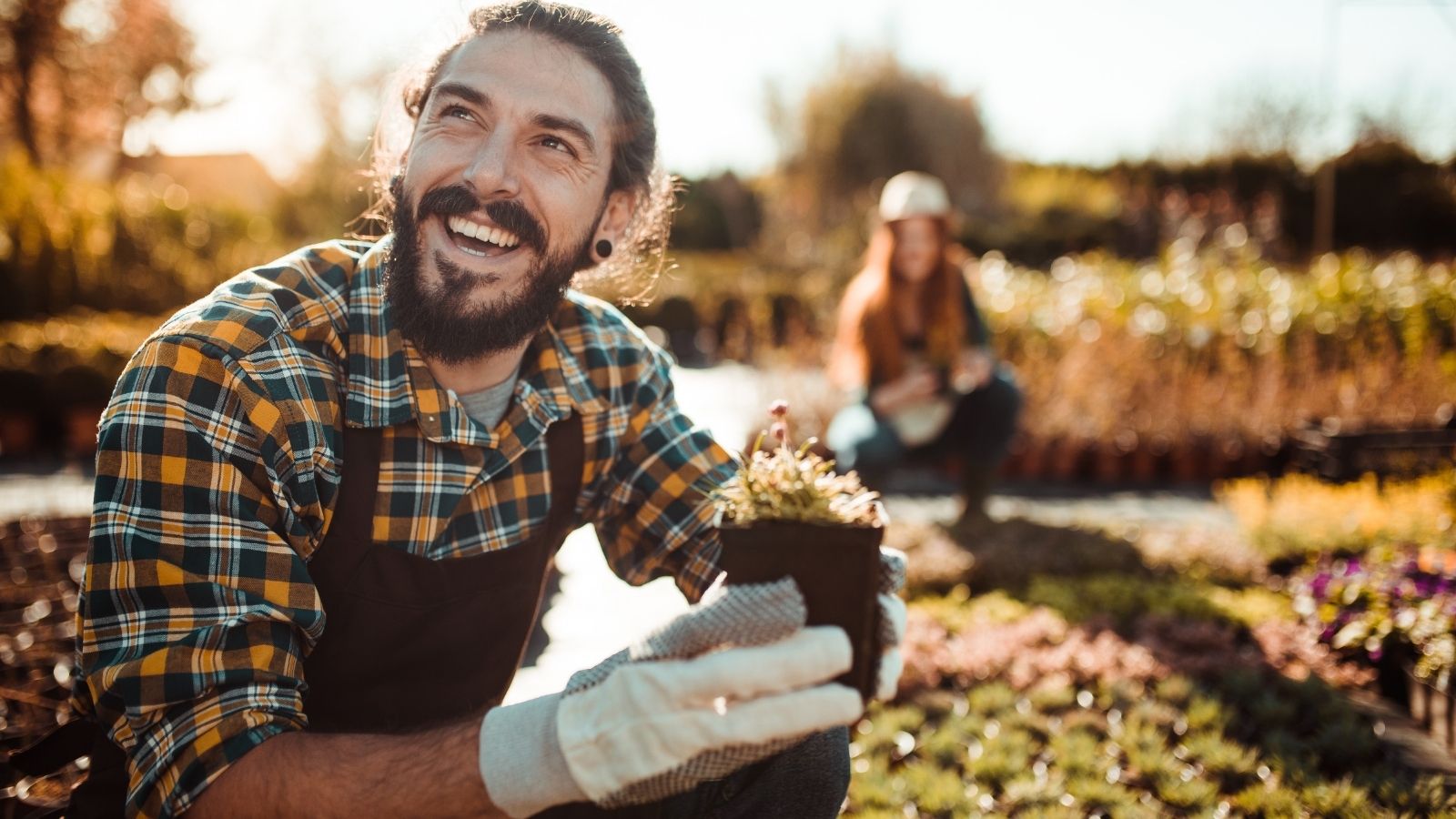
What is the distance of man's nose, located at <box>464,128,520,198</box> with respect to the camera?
160cm

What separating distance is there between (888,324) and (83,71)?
49.8ft

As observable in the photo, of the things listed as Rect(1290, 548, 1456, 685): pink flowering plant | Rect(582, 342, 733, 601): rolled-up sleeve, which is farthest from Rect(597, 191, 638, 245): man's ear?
Rect(1290, 548, 1456, 685): pink flowering plant

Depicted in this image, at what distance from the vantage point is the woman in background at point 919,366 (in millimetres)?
4363

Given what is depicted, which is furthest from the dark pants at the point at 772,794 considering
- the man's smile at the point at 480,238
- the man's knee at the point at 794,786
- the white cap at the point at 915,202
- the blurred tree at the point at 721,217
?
the blurred tree at the point at 721,217

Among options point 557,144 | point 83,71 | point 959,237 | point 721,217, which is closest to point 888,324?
point 557,144

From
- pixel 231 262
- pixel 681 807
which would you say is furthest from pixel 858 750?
→ pixel 231 262

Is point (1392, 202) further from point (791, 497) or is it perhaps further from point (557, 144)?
point (791, 497)

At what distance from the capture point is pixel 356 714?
4.91ft

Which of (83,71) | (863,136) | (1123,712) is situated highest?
(83,71)

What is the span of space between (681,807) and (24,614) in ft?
5.81

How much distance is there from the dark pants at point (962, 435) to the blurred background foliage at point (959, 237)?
3.93 feet

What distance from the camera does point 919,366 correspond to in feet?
14.2

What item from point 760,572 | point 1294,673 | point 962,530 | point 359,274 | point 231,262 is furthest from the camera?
point 231,262

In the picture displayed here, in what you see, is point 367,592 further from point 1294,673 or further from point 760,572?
point 1294,673
